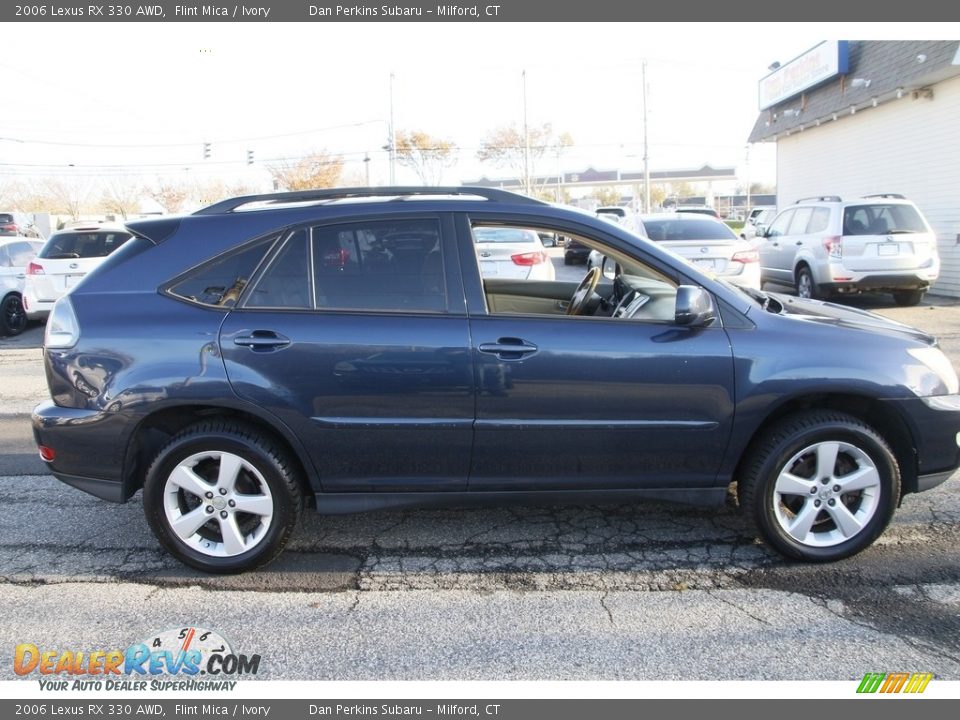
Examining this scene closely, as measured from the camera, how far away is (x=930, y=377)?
361 cm

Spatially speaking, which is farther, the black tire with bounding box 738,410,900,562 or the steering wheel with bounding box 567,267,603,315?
the steering wheel with bounding box 567,267,603,315

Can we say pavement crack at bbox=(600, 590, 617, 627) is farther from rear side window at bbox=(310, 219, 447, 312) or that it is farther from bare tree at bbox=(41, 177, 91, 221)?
bare tree at bbox=(41, 177, 91, 221)

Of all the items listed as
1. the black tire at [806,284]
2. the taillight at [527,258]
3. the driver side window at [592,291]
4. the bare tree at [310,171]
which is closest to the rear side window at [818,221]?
Answer: the black tire at [806,284]

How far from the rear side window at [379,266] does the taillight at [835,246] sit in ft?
31.6

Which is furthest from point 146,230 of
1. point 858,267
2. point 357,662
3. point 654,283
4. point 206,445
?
point 858,267

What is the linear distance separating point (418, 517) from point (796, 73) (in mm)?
17960

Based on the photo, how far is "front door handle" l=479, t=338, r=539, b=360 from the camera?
3.45m

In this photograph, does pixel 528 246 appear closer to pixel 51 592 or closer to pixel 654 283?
pixel 654 283

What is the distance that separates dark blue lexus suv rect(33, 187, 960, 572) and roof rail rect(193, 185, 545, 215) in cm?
11

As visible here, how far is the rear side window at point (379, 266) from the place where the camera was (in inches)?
141

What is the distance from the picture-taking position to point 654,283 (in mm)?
4191

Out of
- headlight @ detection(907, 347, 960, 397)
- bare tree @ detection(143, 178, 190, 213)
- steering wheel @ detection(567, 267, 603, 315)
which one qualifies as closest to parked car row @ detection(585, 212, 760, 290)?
steering wheel @ detection(567, 267, 603, 315)

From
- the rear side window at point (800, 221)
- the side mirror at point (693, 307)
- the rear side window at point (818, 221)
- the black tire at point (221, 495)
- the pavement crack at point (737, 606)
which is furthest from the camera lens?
the rear side window at point (800, 221)

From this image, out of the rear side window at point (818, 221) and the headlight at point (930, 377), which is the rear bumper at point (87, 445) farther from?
the rear side window at point (818, 221)
